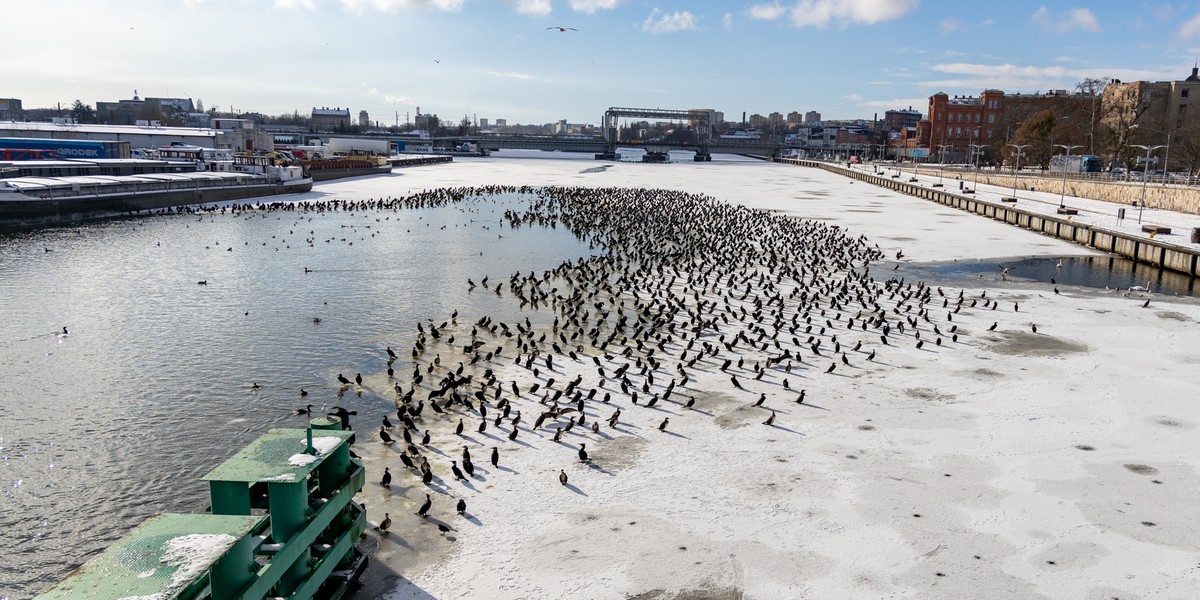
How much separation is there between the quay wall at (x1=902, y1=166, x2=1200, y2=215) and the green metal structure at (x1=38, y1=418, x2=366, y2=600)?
60858 mm

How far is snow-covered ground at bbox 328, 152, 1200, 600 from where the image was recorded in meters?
9.02

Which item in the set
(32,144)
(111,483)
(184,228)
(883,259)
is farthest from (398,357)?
(32,144)

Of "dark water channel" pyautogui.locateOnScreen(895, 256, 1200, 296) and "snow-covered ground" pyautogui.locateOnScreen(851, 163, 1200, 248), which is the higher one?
"snow-covered ground" pyautogui.locateOnScreen(851, 163, 1200, 248)

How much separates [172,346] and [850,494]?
16.7 m

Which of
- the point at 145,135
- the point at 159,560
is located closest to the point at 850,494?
the point at 159,560

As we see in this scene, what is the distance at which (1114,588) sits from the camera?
8867 mm

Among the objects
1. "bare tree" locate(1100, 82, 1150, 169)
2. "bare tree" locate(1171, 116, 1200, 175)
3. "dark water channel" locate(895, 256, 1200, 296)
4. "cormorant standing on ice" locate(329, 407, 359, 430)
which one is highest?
"bare tree" locate(1100, 82, 1150, 169)

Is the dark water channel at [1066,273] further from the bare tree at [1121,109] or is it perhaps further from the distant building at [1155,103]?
the distant building at [1155,103]

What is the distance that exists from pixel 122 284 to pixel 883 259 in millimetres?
30817

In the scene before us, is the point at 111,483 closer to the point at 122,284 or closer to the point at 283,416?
the point at 283,416

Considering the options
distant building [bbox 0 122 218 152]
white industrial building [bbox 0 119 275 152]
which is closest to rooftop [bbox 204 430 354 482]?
distant building [bbox 0 122 218 152]

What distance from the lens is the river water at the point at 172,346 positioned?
11219 mm

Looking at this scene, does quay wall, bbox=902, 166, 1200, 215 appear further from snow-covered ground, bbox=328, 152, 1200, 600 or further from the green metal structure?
the green metal structure

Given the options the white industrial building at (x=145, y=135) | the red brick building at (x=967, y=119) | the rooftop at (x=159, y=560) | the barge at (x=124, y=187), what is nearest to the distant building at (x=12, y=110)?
the white industrial building at (x=145, y=135)
